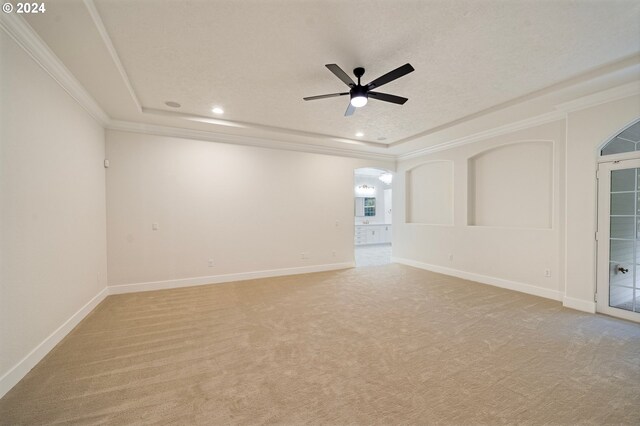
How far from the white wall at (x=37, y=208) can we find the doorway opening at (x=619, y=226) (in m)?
6.24

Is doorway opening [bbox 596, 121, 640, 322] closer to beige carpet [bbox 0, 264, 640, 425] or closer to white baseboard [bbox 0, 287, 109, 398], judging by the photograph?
beige carpet [bbox 0, 264, 640, 425]

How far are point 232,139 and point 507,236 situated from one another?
5387 mm

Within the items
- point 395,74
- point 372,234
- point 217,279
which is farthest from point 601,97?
point 372,234

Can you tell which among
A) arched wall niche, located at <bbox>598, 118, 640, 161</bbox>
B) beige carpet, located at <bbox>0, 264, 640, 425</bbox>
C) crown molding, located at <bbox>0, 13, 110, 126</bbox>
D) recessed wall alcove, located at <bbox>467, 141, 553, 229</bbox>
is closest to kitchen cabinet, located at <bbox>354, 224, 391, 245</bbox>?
recessed wall alcove, located at <bbox>467, 141, 553, 229</bbox>

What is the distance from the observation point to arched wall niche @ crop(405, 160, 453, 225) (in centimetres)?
575

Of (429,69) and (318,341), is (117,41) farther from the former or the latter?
(318,341)

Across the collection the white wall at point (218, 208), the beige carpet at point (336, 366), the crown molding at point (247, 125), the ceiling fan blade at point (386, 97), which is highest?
the crown molding at point (247, 125)

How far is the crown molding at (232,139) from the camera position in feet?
13.8

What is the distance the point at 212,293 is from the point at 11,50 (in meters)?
3.47

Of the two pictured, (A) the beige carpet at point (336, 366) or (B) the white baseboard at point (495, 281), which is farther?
(B) the white baseboard at point (495, 281)

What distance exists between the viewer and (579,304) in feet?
11.3

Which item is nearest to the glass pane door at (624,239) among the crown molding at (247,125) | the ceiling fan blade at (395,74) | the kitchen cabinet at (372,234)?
the ceiling fan blade at (395,74)

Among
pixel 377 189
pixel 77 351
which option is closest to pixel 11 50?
pixel 77 351

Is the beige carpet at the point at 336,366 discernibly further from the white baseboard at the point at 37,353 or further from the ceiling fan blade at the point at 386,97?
the ceiling fan blade at the point at 386,97
